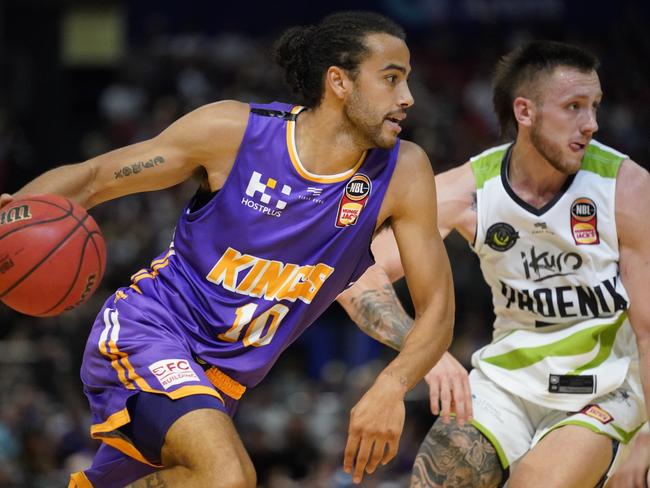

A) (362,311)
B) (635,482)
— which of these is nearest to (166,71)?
(362,311)

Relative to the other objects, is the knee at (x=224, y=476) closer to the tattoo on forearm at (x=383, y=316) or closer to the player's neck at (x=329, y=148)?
the tattoo on forearm at (x=383, y=316)

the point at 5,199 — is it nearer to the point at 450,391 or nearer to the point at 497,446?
the point at 450,391

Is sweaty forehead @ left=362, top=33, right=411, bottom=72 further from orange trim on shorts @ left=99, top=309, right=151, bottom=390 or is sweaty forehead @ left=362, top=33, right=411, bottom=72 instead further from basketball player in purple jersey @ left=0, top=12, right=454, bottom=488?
orange trim on shorts @ left=99, top=309, right=151, bottom=390

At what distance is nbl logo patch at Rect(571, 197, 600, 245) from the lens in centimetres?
553

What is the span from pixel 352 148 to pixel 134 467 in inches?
68.5

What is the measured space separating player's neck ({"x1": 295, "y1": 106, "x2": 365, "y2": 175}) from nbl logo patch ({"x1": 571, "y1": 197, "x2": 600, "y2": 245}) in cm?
114

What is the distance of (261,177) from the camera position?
16.9ft

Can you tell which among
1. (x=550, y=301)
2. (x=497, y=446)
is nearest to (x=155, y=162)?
(x=550, y=301)

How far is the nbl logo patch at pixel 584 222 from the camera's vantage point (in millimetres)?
5527

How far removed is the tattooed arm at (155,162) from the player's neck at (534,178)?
156cm

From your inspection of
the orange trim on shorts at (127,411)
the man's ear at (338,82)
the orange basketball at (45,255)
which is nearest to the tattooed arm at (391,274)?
the man's ear at (338,82)

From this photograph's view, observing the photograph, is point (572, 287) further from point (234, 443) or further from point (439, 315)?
point (234, 443)

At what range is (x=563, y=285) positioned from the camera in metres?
5.59

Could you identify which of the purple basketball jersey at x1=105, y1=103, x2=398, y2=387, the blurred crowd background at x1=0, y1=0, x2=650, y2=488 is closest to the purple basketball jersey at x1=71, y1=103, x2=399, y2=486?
the purple basketball jersey at x1=105, y1=103, x2=398, y2=387
